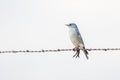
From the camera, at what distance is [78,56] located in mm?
10227

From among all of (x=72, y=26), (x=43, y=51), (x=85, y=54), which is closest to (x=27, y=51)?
(x=43, y=51)

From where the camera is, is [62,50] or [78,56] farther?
[78,56]

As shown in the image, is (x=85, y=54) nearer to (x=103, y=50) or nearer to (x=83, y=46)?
(x=83, y=46)

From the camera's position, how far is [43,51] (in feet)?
31.3

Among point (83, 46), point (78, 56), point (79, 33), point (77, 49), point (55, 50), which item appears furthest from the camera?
point (79, 33)

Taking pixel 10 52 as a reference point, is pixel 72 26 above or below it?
above

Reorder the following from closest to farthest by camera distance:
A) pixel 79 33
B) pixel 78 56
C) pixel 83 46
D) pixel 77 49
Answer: pixel 78 56
pixel 77 49
pixel 83 46
pixel 79 33

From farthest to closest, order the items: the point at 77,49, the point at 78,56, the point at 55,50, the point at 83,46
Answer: the point at 83,46, the point at 77,49, the point at 78,56, the point at 55,50

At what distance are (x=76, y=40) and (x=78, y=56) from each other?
2.74 meters

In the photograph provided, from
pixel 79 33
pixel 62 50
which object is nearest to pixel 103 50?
pixel 62 50

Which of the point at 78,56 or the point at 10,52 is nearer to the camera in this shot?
the point at 10,52

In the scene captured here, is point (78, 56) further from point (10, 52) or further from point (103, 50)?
point (10, 52)

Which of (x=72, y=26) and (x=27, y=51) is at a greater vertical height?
(x=72, y=26)

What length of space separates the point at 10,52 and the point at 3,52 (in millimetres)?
371
